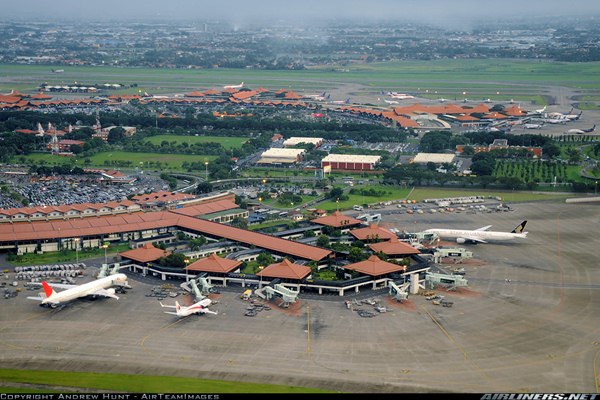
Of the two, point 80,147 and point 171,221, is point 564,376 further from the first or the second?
point 80,147

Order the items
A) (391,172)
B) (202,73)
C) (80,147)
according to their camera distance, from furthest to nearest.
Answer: (202,73), (80,147), (391,172)

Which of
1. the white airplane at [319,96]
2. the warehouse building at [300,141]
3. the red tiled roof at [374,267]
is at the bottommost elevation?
the warehouse building at [300,141]

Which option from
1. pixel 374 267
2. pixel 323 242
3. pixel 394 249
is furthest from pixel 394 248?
pixel 323 242

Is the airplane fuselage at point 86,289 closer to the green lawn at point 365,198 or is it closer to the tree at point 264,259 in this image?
the tree at point 264,259

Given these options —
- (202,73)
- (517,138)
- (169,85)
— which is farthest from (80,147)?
(202,73)

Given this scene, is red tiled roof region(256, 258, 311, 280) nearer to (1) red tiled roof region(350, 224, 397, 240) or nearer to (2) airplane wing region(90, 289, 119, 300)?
(1) red tiled roof region(350, 224, 397, 240)

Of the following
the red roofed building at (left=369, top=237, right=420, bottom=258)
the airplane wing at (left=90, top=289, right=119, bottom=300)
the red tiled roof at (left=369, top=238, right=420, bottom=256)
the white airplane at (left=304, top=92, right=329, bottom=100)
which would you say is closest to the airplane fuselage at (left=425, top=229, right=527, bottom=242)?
the red roofed building at (left=369, top=237, right=420, bottom=258)

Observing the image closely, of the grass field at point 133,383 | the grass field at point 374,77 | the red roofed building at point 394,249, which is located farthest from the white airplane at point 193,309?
the grass field at point 374,77
